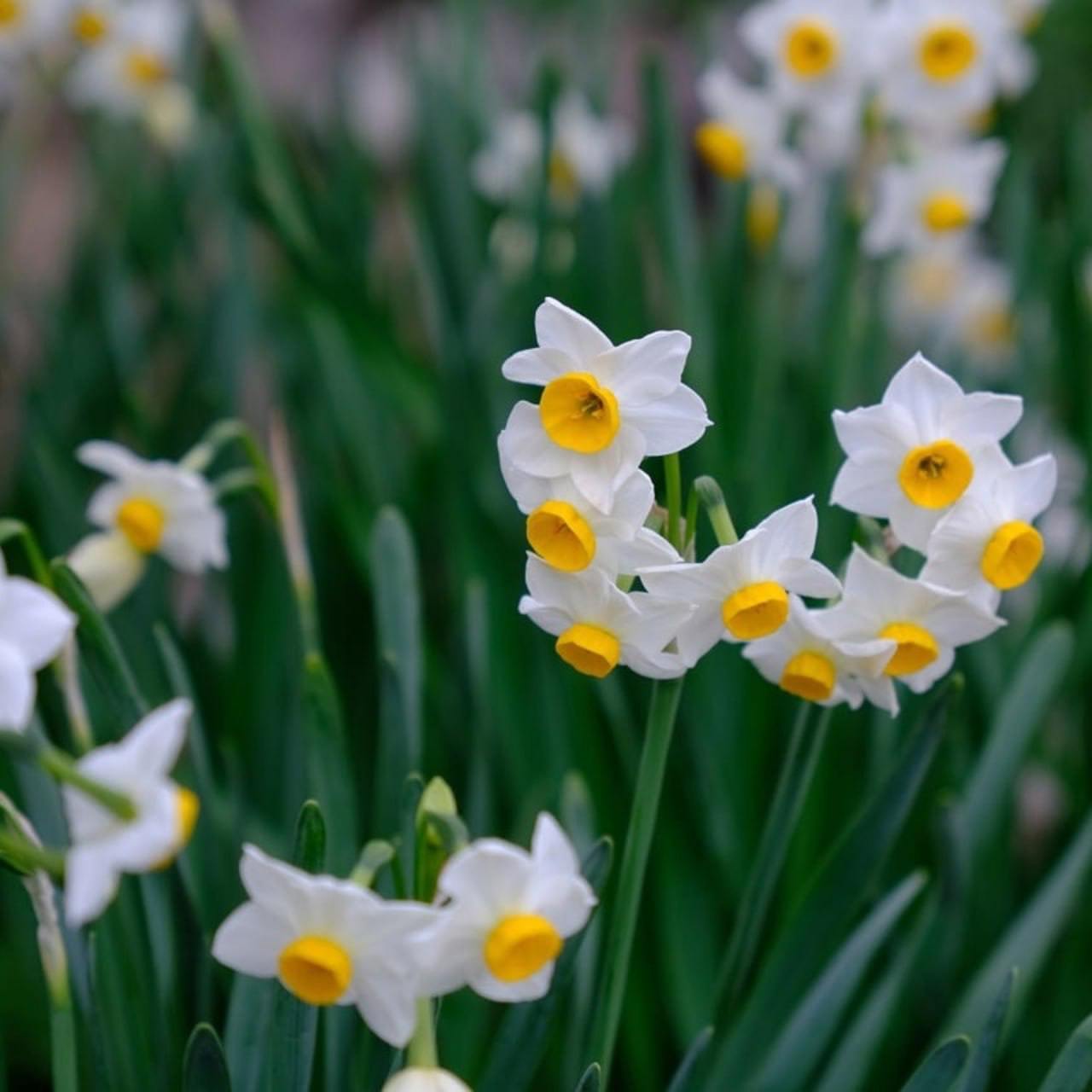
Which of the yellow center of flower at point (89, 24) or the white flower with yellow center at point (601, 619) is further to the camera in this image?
the yellow center of flower at point (89, 24)

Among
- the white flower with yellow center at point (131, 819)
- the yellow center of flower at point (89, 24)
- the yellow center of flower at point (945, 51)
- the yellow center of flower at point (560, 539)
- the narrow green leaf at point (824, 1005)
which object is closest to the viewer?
the white flower with yellow center at point (131, 819)

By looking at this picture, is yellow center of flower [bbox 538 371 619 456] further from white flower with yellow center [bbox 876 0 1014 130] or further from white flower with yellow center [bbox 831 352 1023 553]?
white flower with yellow center [bbox 876 0 1014 130]

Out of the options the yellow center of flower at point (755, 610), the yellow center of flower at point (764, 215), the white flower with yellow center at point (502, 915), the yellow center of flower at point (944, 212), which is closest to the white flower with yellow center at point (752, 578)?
the yellow center of flower at point (755, 610)

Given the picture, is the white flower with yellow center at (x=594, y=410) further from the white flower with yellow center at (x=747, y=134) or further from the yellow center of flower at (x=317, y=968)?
the white flower with yellow center at (x=747, y=134)

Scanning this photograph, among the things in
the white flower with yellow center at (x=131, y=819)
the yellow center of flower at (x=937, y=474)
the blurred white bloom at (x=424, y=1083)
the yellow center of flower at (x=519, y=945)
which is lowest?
the blurred white bloom at (x=424, y=1083)

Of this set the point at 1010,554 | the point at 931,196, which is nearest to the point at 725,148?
the point at 931,196

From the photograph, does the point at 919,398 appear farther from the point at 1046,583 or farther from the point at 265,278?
the point at 265,278

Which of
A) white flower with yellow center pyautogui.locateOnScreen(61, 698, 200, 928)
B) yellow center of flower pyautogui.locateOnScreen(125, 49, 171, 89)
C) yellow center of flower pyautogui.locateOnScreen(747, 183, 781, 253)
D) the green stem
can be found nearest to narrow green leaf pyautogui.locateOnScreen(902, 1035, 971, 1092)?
the green stem
